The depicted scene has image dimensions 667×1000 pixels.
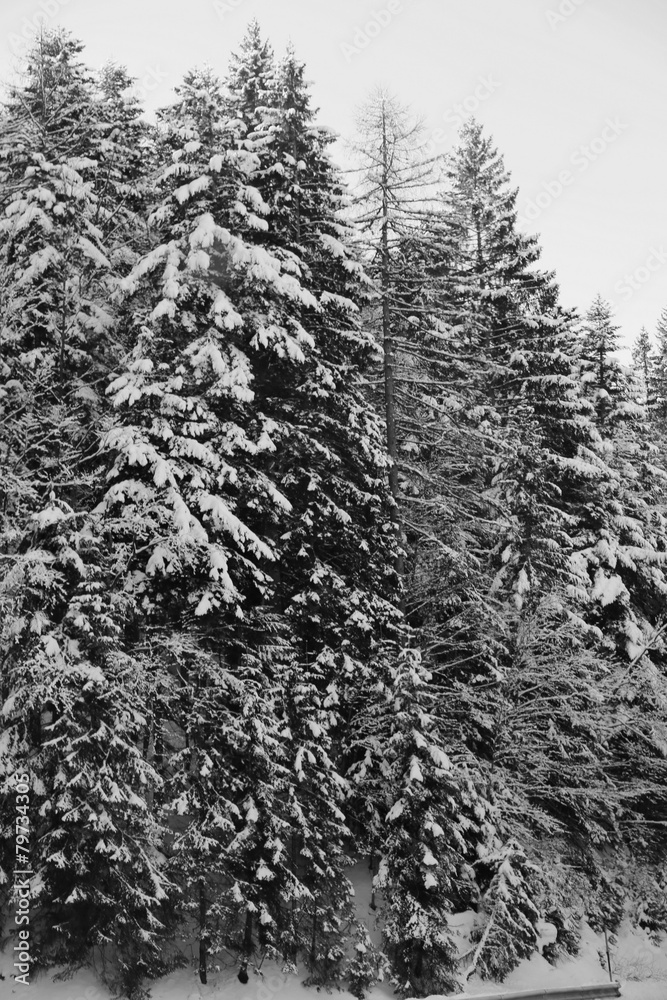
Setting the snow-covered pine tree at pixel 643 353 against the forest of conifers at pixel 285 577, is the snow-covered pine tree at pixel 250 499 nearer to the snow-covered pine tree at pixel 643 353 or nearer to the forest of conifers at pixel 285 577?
the forest of conifers at pixel 285 577

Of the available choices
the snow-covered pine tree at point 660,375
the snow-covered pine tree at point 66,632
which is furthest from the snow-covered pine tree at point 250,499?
the snow-covered pine tree at point 660,375

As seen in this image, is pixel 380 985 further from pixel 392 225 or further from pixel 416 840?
pixel 392 225

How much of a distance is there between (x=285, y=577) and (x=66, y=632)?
17.4 ft

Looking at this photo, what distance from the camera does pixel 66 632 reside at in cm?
1201

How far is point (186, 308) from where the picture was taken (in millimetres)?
14984

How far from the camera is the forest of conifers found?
39.7ft

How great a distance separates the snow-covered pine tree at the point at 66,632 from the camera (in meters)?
11.4

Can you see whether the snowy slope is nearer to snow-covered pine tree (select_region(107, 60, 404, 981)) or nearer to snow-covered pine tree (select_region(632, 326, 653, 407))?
snow-covered pine tree (select_region(107, 60, 404, 981))

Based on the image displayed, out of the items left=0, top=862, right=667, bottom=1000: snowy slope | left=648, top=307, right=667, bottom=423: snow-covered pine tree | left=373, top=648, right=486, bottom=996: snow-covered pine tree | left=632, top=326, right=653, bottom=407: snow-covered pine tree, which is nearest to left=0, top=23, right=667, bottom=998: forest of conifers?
left=373, top=648, right=486, bottom=996: snow-covered pine tree

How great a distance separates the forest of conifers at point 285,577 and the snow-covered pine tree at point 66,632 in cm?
7

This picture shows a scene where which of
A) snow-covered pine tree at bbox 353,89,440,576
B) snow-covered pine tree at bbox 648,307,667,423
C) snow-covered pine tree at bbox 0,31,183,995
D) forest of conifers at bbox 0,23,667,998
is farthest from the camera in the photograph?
snow-covered pine tree at bbox 648,307,667,423

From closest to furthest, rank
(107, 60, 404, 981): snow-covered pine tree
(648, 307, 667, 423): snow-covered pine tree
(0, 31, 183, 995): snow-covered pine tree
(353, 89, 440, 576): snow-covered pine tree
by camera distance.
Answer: (0, 31, 183, 995): snow-covered pine tree
(107, 60, 404, 981): snow-covered pine tree
(353, 89, 440, 576): snow-covered pine tree
(648, 307, 667, 423): snow-covered pine tree

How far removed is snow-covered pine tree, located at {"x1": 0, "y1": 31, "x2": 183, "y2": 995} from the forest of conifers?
7 centimetres

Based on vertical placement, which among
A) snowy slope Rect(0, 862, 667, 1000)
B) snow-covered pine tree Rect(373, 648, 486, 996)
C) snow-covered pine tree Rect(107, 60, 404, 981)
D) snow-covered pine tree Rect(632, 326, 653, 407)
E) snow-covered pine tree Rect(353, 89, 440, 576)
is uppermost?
snow-covered pine tree Rect(632, 326, 653, 407)
